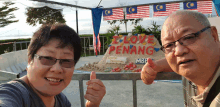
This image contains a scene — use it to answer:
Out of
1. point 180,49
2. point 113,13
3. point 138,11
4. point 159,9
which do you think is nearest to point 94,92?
point 180,49

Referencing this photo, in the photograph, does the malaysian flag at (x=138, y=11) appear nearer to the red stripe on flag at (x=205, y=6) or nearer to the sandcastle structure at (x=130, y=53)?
the sandcastle structure at (x=130, y=53)

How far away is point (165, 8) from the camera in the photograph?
966cm

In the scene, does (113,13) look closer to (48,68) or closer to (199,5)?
(199,5)

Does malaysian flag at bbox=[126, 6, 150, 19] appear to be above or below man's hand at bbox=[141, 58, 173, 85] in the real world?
above

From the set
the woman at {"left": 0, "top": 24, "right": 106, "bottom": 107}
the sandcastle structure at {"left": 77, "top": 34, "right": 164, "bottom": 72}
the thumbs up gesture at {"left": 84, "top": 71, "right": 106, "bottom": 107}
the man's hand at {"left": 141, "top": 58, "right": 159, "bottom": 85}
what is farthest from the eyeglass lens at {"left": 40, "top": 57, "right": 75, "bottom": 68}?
the sandcastle structure at {"left": 77, "top": 34, "right": 164, "bottom": 72}

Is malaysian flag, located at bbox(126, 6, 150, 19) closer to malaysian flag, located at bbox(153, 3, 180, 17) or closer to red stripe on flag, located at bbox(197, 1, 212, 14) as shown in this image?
malaysian flag, located at bbox(153, 3, 180, 17)

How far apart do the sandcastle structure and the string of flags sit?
8.34 ft

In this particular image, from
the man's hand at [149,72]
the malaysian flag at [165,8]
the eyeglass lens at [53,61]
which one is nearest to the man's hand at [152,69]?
the man's hand at [149,72]

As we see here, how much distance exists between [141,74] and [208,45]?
1.96ft

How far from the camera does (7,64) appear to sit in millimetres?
7199

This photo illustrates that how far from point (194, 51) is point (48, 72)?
946mm

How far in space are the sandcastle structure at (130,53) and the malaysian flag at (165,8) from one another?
2483mm

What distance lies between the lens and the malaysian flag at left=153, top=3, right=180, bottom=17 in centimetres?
945

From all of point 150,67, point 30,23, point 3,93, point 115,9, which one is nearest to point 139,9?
point 115,9
